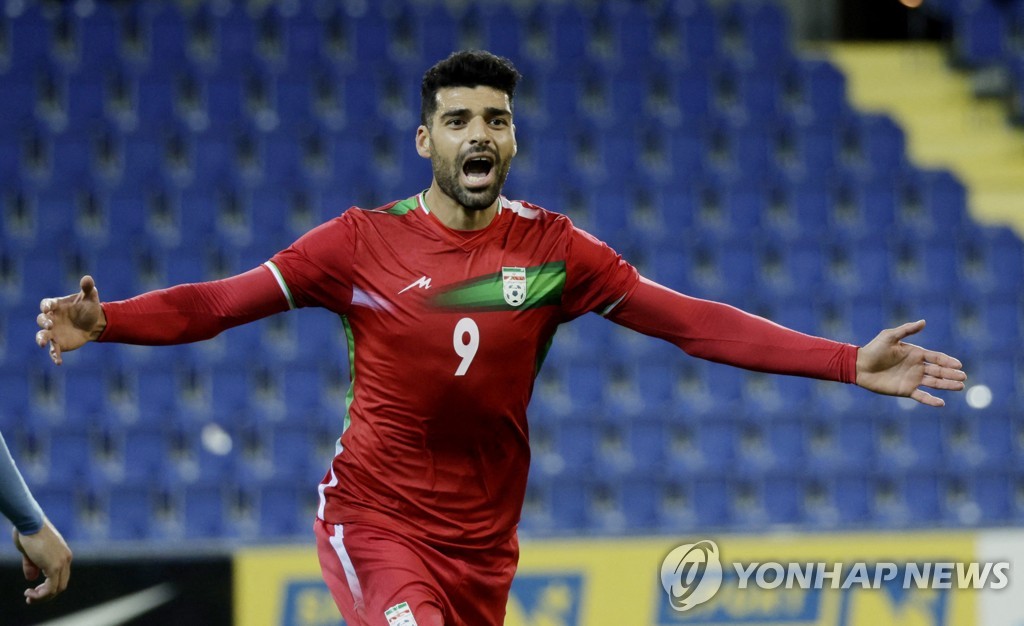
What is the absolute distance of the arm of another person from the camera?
145 inches

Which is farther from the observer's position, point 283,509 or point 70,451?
point 70,451

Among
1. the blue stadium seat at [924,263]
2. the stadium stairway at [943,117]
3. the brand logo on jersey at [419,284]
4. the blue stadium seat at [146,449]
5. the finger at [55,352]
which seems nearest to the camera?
the finger at [55,352]

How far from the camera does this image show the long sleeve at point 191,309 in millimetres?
3500

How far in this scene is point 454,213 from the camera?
3818 millimetres

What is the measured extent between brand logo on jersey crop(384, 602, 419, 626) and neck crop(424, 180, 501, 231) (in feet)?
3.29

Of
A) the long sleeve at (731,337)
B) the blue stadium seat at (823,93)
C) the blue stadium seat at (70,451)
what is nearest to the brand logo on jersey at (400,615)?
the long sleeve at (731,337)

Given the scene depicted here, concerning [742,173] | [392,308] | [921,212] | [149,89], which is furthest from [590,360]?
[392,308]

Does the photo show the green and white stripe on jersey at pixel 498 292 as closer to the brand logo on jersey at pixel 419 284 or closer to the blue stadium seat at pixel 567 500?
the brand logo on jersey at pixel 419 284

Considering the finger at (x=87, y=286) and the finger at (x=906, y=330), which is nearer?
the finger at (x=87, y=286)

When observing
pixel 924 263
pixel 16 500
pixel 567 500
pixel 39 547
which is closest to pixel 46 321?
pixel 16 500

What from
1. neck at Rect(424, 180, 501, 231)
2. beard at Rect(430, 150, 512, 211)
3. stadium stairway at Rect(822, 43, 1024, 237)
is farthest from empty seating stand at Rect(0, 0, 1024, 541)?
beard at Rect(430, 150, 512, 211)

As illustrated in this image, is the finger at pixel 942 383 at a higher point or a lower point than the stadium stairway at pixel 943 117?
lower

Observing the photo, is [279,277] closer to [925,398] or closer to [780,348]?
[780,348]

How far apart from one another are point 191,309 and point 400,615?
3.06 feet
